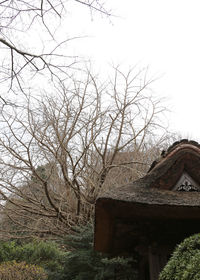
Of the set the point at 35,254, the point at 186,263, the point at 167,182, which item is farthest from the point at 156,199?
the point at 35,254

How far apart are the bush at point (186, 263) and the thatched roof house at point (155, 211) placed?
0.57 metres

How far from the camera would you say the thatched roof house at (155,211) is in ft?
9.45

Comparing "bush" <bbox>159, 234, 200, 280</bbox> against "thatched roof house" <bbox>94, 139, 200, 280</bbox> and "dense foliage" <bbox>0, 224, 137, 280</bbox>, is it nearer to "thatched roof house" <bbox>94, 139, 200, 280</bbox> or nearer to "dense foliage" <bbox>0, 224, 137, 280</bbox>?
"thatched roof house" <bbox>94, 139, 200, 280</bbox>

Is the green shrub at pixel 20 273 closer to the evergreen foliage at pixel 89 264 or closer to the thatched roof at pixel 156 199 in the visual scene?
the evergreen foliage at pixel 89 264

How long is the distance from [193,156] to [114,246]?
1.64 metres

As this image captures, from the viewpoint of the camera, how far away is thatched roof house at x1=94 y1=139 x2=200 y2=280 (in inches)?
113

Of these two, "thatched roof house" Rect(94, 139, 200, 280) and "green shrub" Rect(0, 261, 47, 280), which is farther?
"green shrub" Rect(0, 261, 47, 280)

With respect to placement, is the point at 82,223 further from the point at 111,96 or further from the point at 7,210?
the point at 111,96

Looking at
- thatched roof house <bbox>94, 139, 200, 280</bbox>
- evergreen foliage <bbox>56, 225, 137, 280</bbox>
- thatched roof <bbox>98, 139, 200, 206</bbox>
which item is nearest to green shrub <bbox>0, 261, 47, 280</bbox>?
evergreen foliage <bbox>56, 225, 137, 280</bbox>

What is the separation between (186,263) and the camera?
2084 millimetres

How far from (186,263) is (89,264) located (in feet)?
10.9

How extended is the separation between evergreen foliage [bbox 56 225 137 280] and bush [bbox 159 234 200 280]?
1793 millimetres

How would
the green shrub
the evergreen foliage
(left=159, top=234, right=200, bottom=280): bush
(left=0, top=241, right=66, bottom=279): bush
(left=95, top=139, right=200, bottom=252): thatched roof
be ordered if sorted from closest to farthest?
1. (left=159, top=234, right=200, bottom=280): bush
2. (left=95, top=139, right=200, bottom=252): thatched roof
3. the evergreen foliage
4. the green shrub
5. (left=0, top=241, right=66, bottom=279): bush

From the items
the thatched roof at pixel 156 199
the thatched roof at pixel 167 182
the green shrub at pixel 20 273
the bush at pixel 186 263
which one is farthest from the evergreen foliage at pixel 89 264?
the green shrub at pixel 20 273
